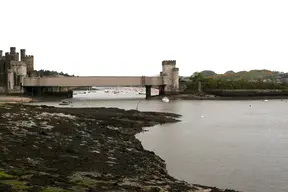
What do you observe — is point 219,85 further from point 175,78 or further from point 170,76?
point 170,76

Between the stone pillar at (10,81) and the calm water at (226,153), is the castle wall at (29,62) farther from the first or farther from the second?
the calm water at (226,153)

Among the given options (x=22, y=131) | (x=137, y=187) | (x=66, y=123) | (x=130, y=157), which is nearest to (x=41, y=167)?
(x=137, y=187)

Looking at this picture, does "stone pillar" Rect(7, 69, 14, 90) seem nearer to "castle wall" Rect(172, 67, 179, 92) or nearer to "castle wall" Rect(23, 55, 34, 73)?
"castle wall" Rect(23, 55, 34, 73)

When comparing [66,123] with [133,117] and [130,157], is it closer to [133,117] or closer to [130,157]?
[130,157]

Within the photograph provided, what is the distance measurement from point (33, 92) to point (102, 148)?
242 ft

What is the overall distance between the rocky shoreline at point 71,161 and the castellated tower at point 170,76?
64072 millimetres

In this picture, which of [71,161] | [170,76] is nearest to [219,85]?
[170,76]

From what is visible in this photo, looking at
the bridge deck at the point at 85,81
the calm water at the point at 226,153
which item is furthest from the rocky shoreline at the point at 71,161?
the bridge deck at the point at 85,81

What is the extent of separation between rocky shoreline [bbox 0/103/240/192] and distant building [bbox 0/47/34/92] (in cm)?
6376

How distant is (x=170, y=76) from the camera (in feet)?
287

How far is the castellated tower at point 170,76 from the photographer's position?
8688cm

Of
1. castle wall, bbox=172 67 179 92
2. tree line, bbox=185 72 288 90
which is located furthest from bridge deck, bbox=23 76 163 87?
tree line, bbox=185 72 288 90

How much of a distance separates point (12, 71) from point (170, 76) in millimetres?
35068

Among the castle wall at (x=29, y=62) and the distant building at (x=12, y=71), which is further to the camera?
the castle wall at (x=29, y=62)
